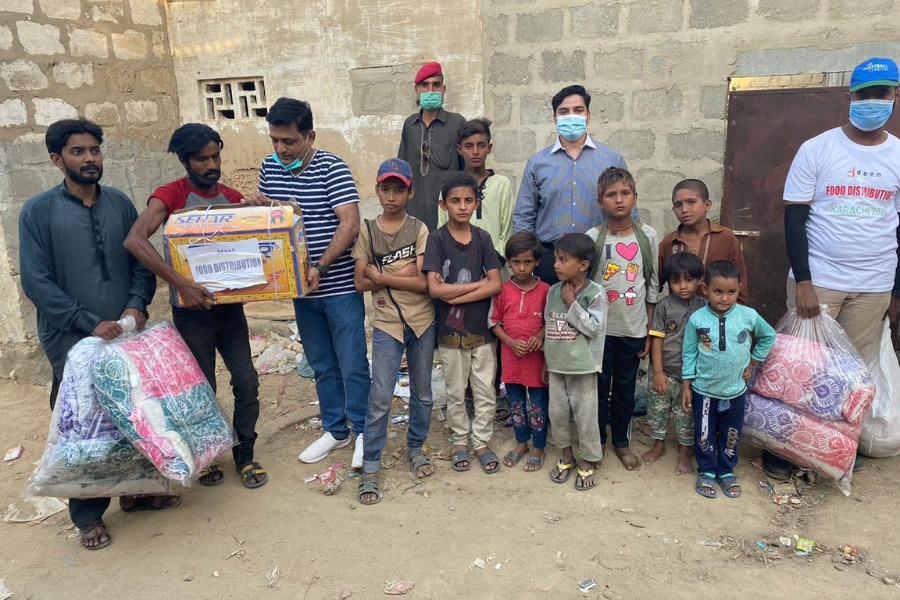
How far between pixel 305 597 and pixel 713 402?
2.24 m

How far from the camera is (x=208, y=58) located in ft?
20.1

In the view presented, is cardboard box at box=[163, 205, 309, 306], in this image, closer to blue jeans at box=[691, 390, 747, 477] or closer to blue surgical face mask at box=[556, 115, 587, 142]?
blue surgical face mask at box=[556, 115, 587, 142]

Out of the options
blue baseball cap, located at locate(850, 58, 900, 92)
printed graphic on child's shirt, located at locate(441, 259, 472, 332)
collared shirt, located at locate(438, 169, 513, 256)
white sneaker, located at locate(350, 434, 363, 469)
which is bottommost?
white sneaker, located at locate(350, 434, 363, 469)

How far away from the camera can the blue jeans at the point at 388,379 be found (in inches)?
139

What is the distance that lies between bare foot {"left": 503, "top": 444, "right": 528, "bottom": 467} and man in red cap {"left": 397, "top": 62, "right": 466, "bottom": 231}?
1802 mm

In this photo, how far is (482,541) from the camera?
121 inches

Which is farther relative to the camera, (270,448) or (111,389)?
(270,448)

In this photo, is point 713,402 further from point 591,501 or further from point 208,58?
point 208,58

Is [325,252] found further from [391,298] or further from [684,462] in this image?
[684,462]

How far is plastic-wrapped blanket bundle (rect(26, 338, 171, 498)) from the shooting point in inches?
112

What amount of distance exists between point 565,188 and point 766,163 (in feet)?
5.59

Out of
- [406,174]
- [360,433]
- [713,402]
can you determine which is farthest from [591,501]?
[406,174]

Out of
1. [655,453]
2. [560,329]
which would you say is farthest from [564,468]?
[560,329]

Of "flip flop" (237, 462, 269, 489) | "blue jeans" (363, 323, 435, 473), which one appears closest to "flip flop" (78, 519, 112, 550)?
"flip flop" (237, 462, 269, 489)
